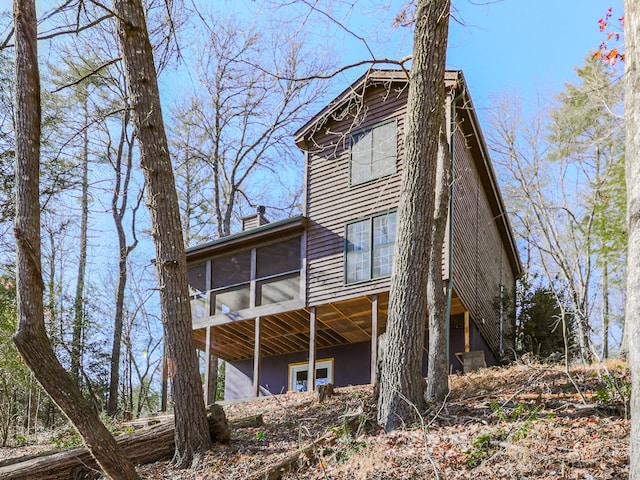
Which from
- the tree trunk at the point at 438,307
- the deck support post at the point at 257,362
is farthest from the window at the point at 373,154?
the tree trunk at the point at 438,307

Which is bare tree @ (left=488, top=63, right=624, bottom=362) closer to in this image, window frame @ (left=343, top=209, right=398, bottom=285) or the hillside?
window frame @ (left=343, top=209, right=398, bottom=285)

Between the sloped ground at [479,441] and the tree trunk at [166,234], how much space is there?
50cm

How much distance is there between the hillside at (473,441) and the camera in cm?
543

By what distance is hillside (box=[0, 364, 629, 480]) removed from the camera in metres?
5.43

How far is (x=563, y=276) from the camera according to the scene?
18.9 meters

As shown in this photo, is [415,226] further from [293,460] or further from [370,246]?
[370,246]

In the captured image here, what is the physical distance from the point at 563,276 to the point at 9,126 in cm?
1543

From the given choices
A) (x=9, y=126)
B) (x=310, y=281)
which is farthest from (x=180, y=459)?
(x=9, y=126)

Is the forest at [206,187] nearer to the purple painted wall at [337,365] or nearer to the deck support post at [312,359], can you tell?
the purple painted wall at [337,365]

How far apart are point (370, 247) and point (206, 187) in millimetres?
11744

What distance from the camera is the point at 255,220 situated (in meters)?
17.5

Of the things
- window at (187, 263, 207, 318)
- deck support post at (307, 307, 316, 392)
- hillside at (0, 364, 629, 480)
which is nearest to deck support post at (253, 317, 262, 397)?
deck support post at (307, 307, 316, 392)

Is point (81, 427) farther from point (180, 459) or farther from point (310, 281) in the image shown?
point (310, 281)

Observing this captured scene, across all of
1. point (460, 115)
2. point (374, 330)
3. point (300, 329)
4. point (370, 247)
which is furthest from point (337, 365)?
point (460, 115)
